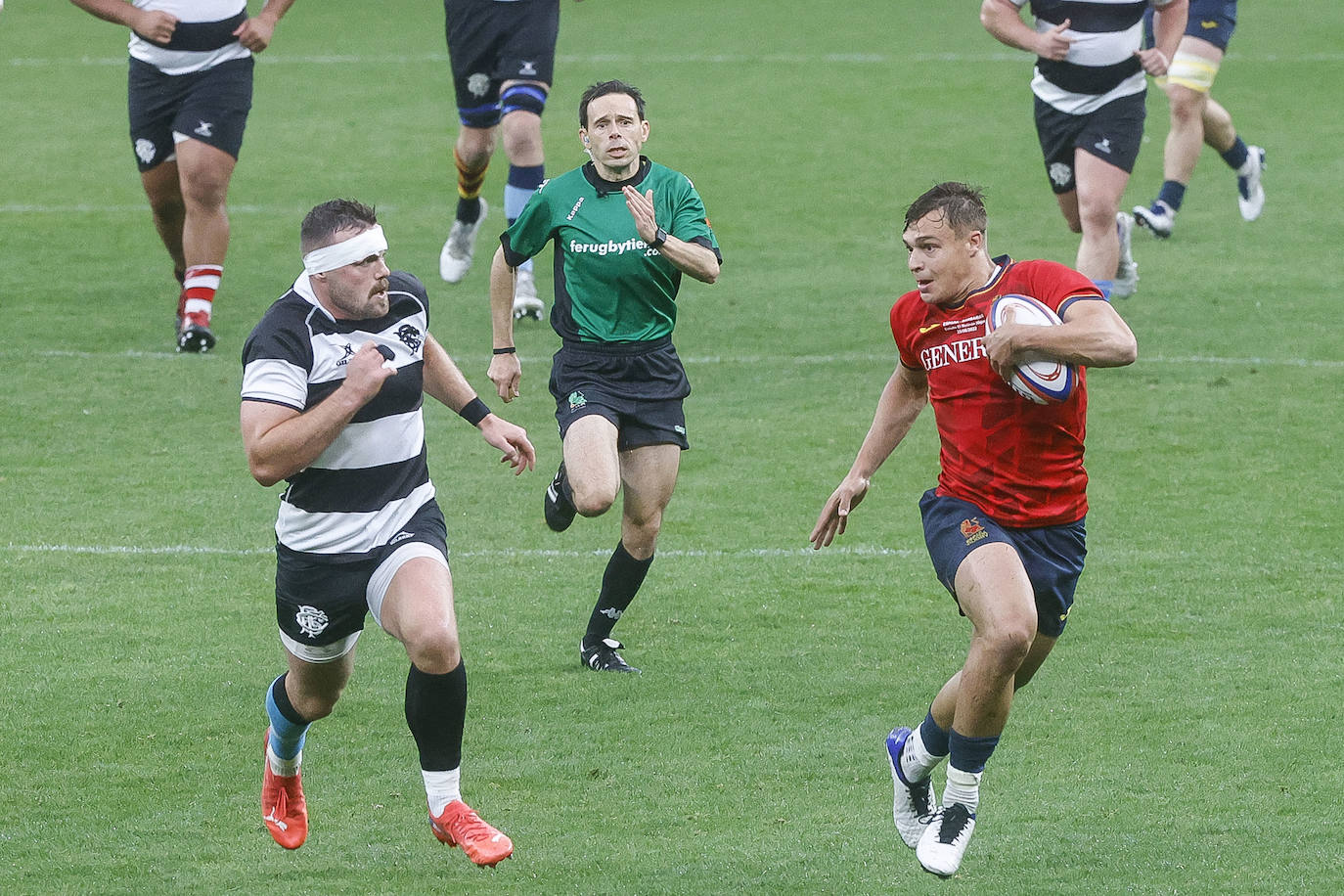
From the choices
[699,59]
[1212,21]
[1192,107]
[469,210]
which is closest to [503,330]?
[469,210]

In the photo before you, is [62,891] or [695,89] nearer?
[62,891]

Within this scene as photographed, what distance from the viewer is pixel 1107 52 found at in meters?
10.4

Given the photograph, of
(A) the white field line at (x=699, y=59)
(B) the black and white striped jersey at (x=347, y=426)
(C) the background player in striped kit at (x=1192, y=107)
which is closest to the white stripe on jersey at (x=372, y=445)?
(B) the black and white striped jersey at (x=347, y=426)

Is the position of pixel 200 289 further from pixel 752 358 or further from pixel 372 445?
pixel 372 445

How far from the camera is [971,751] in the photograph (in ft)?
18.1

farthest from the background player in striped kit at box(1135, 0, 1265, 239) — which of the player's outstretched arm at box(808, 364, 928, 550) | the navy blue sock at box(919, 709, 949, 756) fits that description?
the navy blue sock at box(919, 709, 949, 756)

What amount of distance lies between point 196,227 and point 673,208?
4.69 m

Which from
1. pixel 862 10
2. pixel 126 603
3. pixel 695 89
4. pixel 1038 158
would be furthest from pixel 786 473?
pixel 862 10

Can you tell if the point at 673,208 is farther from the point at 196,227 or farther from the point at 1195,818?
the point at 196,227

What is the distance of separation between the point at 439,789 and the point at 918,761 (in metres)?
1.44

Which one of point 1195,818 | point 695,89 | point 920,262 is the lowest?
point 695,89

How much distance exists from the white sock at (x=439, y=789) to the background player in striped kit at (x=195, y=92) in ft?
20.3

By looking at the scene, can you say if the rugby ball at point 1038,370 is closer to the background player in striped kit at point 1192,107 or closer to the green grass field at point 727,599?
the green grass field at point 727,599

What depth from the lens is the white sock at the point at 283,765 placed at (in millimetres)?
5844
